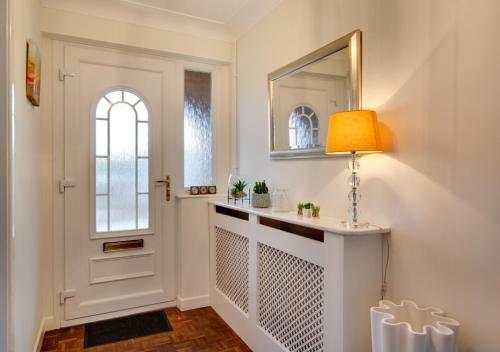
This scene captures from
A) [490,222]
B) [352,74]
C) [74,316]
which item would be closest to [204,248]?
[74,316]

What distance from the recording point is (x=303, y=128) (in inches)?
86.0

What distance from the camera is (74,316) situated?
2660 mm

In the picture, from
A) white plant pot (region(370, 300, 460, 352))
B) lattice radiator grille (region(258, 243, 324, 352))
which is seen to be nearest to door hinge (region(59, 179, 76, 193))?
lattice radiator grille (region(258, 243, 324, 352))

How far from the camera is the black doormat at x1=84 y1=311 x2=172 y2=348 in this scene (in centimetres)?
246

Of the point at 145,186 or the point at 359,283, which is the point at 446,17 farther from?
the point at 145,186

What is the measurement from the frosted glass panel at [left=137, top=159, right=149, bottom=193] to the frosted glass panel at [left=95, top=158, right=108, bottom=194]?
10.3 inches

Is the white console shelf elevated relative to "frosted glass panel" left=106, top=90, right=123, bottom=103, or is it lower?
lower

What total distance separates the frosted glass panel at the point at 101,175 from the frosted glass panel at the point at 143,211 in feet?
0.95

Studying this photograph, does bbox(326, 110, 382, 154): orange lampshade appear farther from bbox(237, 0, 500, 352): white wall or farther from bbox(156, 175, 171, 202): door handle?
bbox(156, 175, 171, 202): door handle

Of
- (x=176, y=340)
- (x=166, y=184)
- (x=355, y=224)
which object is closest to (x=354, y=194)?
(x=355, y=224)

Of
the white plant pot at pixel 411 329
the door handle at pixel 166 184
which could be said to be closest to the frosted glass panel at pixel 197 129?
the door handle at pixel 166 184

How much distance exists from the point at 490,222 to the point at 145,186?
2.47m

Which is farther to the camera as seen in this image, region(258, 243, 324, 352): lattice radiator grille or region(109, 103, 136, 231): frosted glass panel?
region(109, 103, 136, 231): frosted glass panel

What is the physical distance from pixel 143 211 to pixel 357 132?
2.05 metres
